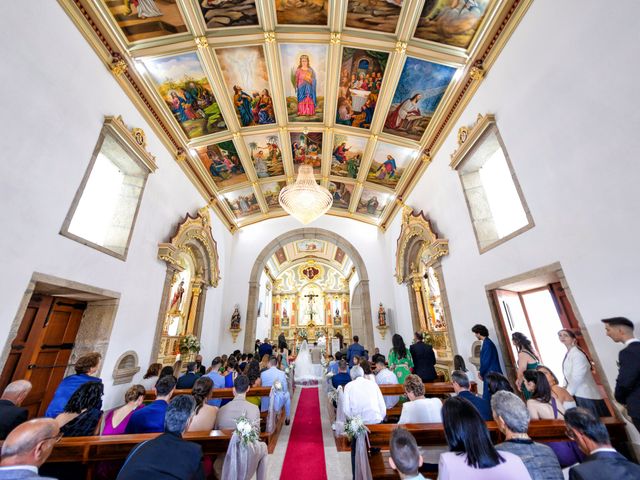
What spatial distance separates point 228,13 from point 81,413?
21.0 ft

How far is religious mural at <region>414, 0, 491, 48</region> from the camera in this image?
4508 mm

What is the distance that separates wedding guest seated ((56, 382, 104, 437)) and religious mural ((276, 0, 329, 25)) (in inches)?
254

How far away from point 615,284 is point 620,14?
2.83 metres

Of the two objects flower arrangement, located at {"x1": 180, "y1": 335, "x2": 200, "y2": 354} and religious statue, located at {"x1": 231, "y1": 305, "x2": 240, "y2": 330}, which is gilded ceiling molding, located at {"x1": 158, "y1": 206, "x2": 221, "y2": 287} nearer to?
religious statue, located at {"x1": 231, "y1": 305, "x2": 240, "y2": 330}

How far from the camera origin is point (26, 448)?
1.35 m

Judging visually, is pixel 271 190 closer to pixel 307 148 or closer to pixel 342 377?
pixel 307 148

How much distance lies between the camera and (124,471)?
4.82ft

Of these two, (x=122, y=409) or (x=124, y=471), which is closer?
(x=124, y=471)

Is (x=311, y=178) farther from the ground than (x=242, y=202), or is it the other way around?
(x=242, y=202)

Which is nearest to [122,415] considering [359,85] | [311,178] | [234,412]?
[234,412]

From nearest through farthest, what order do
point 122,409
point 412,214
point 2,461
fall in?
point 2,461 → point 122,409 → point 412,214

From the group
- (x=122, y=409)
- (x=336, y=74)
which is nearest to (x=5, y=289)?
(x=122, y=409)

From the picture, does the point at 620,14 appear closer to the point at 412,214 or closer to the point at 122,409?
the point at 412,214

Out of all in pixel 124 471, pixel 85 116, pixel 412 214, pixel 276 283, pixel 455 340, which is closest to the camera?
pixel 124 471
